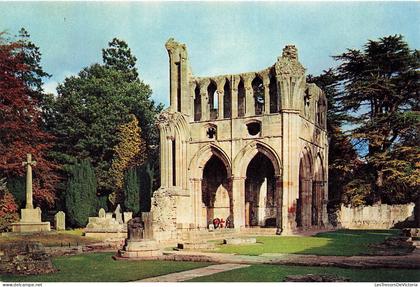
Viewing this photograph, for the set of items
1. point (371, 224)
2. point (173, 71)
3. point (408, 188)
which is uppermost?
point (173, 71)

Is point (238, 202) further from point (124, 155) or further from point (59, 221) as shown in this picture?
point (124, 155)

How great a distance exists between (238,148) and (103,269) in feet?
69.1

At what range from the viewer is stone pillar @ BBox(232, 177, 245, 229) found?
35531mm

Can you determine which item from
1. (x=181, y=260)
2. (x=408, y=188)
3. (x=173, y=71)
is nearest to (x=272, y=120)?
(x=173, y=71)

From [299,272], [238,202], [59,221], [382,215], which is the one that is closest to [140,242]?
[299,272]

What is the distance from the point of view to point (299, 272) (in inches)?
587

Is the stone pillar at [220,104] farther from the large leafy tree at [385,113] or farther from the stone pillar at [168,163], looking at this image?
the large leafy tree at [385,113]

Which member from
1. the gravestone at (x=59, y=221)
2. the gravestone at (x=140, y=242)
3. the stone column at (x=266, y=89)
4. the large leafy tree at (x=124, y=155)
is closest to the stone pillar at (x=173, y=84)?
the stone column at (x=266, y=89)

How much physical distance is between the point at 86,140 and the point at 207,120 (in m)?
13.9

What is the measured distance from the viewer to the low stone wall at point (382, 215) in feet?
140

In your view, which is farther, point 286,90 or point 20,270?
point 286,90

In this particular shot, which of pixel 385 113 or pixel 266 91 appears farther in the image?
pixel 385 113

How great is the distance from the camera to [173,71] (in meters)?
38.0

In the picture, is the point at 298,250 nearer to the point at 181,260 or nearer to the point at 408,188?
the point at 181,260
